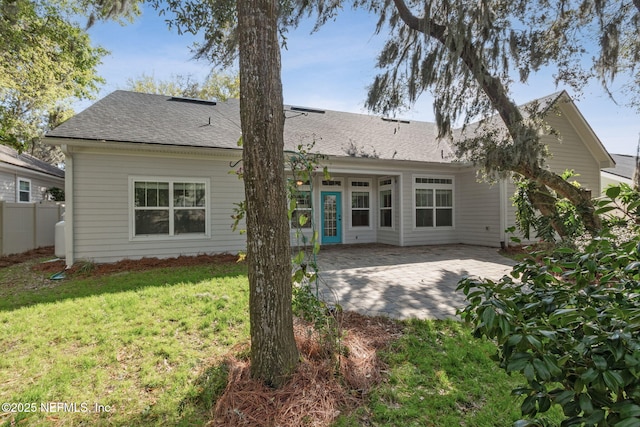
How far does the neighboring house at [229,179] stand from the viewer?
7703 mm

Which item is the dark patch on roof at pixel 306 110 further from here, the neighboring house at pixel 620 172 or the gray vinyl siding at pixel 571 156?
the neighboring house at pixel 620 172

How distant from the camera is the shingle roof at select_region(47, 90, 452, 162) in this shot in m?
8.04

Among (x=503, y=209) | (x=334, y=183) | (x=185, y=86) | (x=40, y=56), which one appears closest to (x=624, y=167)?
(x=503, y=209)

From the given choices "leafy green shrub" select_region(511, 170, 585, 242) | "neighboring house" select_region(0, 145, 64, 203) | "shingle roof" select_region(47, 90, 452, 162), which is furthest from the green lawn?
"neighboring house" select_region(0, 145, 64, 203)

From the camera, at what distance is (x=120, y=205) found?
25.9 ft

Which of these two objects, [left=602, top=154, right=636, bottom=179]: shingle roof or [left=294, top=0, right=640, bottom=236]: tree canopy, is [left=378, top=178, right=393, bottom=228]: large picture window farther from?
[left=602, top=154, right=636, bottom=179]: shingle roof

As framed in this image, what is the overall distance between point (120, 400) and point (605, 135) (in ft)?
51.6

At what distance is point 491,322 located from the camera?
1181 mm

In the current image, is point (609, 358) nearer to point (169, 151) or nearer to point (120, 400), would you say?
point (120, 400)

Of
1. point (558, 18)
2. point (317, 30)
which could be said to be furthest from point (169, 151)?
point (558, 18)

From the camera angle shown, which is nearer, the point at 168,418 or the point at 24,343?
the point at 168,418

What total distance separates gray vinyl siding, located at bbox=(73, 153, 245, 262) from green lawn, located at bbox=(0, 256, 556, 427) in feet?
9.37

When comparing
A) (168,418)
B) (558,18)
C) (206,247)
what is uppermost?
(558,18)

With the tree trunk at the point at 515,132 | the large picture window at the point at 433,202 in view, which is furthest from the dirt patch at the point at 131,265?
the tree trunk at the point at 515,132
